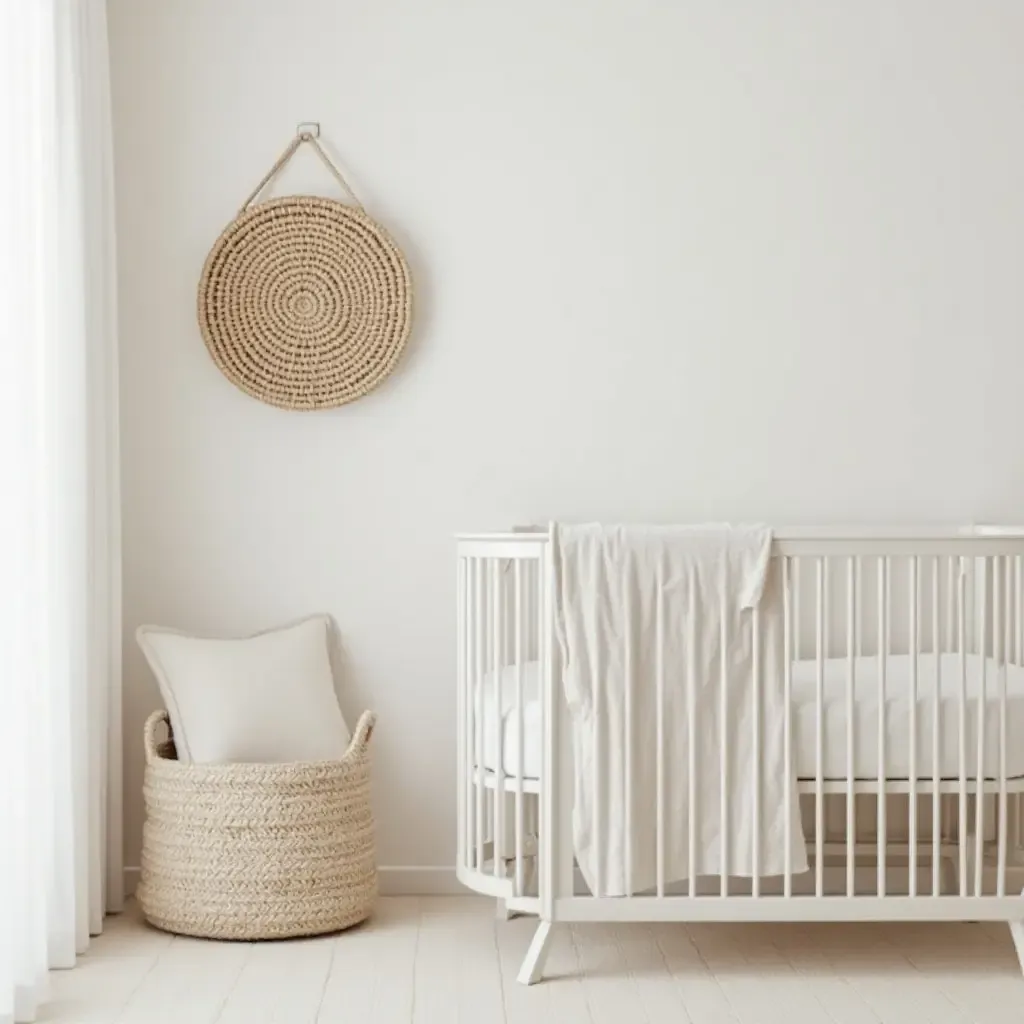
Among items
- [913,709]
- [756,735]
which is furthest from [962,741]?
[756,735]

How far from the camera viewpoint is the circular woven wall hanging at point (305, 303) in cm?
316

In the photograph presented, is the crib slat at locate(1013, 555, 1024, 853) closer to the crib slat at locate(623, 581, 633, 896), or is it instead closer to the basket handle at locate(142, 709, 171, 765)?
the crib slat at locate(623, 581, 633, 896)

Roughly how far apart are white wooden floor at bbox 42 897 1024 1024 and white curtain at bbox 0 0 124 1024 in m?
0.17

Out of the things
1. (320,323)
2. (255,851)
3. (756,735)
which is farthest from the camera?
(320,323)

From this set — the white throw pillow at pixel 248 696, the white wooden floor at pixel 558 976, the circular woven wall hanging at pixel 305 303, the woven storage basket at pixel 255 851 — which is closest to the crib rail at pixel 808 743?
the white wooden floor at pixel 558 976

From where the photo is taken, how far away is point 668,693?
2.55 m

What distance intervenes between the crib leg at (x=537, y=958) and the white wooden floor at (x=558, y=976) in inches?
1.4

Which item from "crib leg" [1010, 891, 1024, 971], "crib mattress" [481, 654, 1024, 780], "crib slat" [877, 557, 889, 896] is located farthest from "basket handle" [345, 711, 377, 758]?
"crib leg" [1010, 891, 1024, 971]

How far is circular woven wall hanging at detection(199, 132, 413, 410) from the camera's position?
125 inches

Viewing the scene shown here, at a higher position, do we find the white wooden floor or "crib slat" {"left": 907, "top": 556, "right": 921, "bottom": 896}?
"crib slat" {"left": 907, "top": 556, "right": 921, "bottom": 896}

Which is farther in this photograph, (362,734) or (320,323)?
(320,323)

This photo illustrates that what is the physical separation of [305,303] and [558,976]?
4.93 feet

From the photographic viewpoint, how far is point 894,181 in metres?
3.24

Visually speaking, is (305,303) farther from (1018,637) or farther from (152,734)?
(1018,637)
